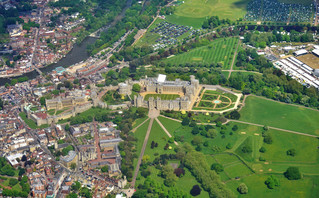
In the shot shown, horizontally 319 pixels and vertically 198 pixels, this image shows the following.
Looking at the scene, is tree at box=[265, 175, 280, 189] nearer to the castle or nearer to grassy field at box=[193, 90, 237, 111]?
grassy field at box=[193, 90, 237, 111]

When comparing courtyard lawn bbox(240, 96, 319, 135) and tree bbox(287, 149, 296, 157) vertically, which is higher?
tree bbox(287, 149, 296, 157)

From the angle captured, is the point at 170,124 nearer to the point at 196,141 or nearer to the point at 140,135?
the point at 140,135

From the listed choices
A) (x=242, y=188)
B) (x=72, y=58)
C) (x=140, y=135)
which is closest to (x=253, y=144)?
(x=242, y=188)

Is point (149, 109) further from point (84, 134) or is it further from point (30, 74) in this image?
point (30, 74)

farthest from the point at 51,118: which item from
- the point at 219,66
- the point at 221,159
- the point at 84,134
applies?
the point at 219,66

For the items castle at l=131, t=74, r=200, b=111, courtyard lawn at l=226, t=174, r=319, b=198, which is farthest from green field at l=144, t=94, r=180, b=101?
courtyard lawn at l=226, t=174, r=319, b=198

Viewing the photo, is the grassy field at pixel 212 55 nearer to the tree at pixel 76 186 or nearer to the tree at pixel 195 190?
the tree at pixel 195 190
